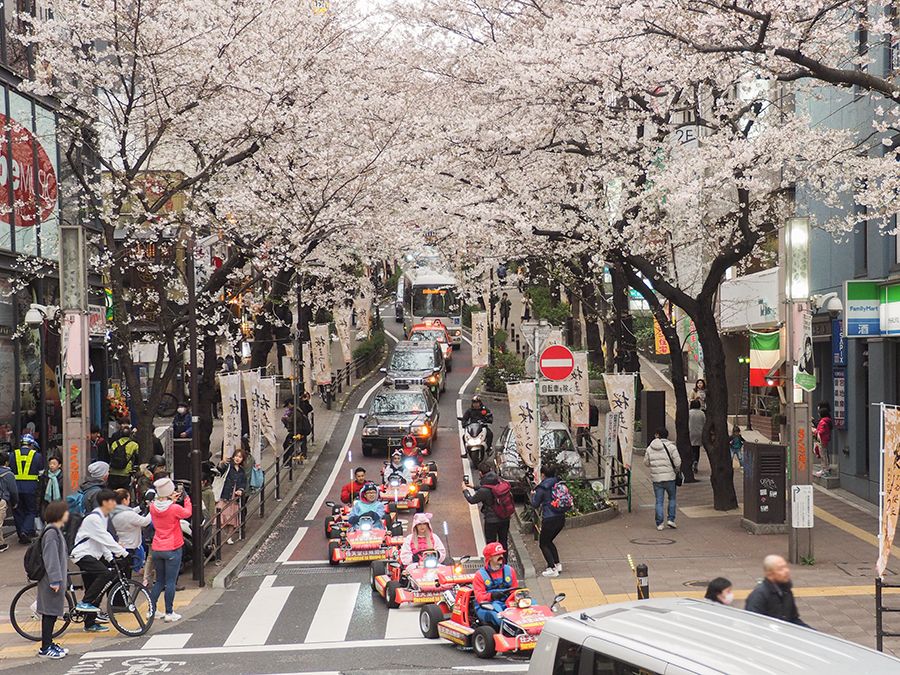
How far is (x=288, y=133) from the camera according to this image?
75.9 ft

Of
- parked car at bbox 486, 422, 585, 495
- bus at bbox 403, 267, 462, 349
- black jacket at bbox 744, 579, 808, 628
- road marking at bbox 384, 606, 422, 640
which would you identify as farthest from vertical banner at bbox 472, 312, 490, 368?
black jacket at bbox 744, 579, 808, 628

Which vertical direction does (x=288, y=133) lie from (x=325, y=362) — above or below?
above

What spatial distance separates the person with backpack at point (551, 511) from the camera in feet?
51.2

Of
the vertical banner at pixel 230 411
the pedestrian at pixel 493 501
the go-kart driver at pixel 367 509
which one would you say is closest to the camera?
the pedestrian at pixel 493 501

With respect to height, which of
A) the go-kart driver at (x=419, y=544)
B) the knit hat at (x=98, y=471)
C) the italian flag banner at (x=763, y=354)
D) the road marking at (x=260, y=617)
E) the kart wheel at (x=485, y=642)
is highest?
the italian flag banner at (x=763, y=354)

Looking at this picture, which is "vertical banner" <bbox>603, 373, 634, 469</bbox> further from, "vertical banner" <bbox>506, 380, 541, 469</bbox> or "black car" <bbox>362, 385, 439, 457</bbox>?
"black car" <bbox>362, 385, 439, 457</bbox>

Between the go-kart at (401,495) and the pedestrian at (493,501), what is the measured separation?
17.2 ft

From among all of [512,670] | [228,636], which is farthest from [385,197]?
[512,670]

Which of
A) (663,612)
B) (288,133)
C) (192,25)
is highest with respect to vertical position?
(192,25)

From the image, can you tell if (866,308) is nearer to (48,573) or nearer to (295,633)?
(295,633)

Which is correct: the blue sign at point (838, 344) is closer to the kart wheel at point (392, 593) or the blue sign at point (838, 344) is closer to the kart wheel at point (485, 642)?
the kart wheel at point (392, 593)

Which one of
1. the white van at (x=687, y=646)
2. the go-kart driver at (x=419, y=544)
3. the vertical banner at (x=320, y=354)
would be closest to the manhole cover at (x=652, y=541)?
the go-kart driver at (x=419, y=544)

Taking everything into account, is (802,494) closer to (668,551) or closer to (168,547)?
(668,551)

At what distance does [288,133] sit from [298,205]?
6.11ft
